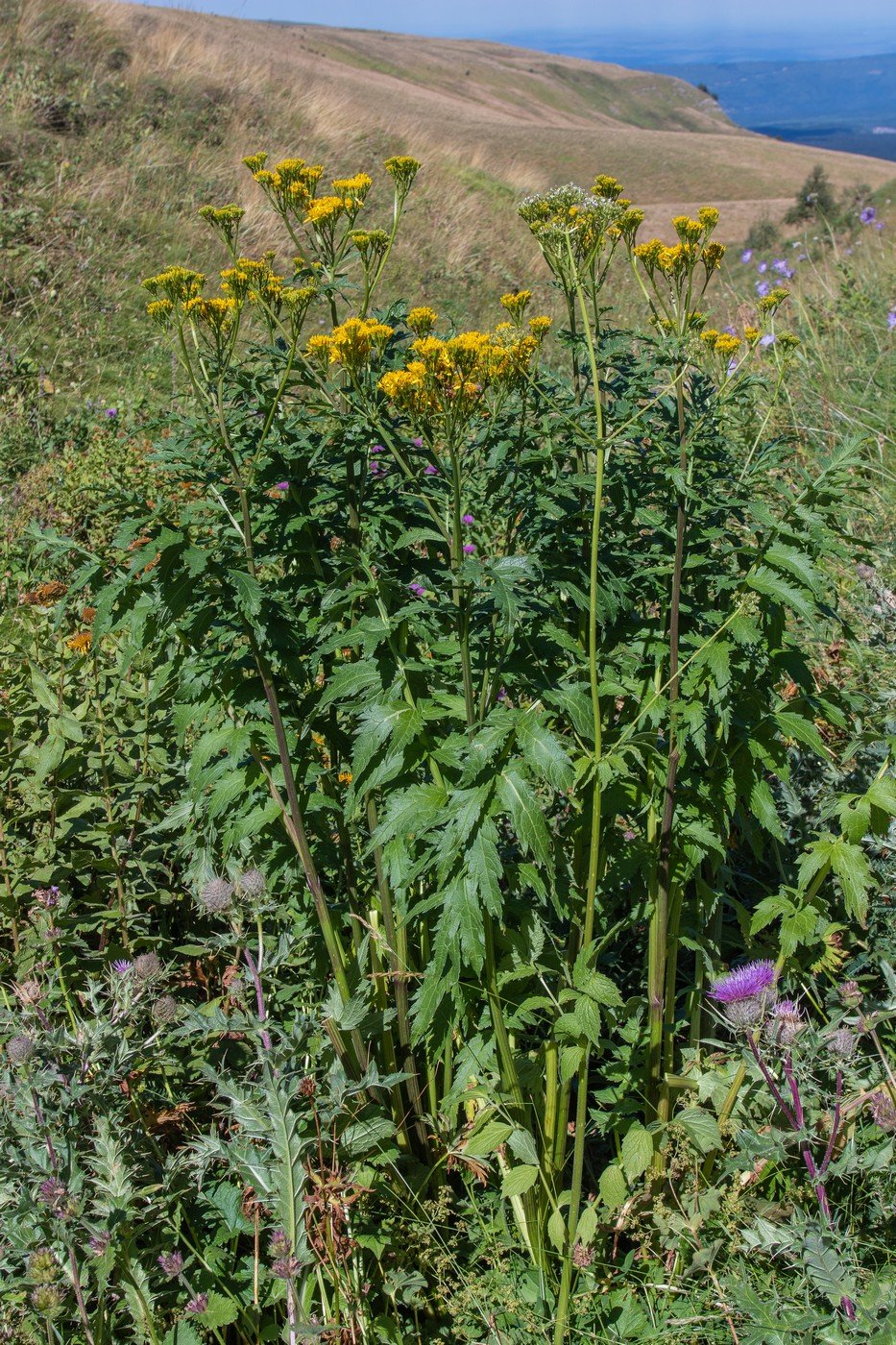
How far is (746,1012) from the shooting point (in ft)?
5.72

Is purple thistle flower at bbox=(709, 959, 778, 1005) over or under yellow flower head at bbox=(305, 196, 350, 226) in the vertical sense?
under

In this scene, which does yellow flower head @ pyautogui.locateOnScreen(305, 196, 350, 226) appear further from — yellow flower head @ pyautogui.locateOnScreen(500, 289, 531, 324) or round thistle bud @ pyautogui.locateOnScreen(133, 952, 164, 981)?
round thistle bud @ pyautogui.locateOnScreen(133, 952, 164, 981)

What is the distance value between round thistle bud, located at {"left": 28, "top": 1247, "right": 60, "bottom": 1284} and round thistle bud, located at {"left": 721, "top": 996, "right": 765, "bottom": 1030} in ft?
3.75

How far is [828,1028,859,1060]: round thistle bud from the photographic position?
1.92m

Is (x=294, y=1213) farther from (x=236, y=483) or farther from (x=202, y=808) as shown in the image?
(x=236, y=483)

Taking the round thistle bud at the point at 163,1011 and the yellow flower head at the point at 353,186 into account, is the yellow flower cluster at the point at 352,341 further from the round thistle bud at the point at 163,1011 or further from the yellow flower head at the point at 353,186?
the round thistle bud at the point at 163,1011

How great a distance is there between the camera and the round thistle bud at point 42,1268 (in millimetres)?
1577

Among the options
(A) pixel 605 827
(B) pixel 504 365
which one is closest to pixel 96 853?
(A) pixel 605 827

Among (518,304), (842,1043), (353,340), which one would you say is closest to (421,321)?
(353,340)

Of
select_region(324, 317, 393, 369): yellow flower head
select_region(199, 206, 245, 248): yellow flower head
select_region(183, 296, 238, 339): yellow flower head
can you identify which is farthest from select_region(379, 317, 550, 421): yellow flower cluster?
select_region(199, 206, 245, 248): yellow flower head

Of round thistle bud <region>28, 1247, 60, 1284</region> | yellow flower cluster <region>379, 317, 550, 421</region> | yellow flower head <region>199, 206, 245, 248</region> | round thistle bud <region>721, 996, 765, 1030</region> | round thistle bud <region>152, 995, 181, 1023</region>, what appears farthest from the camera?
yellow flower head <region>199, 206, 245, 248</region>

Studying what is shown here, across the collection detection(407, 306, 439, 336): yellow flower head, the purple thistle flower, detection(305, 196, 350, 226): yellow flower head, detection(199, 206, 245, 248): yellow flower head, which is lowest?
the purple thistle flower

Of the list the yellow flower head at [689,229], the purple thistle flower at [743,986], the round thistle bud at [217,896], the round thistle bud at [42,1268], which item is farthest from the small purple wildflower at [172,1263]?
the yellow flower head at [689,229]

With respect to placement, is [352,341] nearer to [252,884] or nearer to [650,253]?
[650,253]
